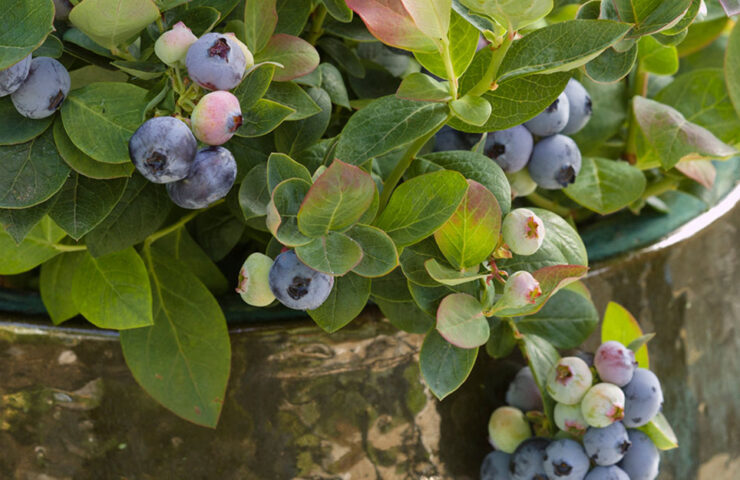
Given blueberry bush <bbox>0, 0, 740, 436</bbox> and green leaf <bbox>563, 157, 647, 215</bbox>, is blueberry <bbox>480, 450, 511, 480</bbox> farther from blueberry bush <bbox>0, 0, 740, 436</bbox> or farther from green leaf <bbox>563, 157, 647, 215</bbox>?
green leaf <bbox>563, 157, 647, 215</bbox>

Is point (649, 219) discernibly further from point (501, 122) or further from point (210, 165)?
point (210, 165)

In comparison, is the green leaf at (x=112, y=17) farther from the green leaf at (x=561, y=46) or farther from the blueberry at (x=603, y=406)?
the blueberry at (x=603, y=406)

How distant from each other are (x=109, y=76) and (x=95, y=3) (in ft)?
0.30

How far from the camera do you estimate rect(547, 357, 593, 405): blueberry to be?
0.47m

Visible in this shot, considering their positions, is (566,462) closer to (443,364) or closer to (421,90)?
(443,364)

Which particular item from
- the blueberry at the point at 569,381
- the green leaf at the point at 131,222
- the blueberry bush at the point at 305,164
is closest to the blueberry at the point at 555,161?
the blueberry bush at the point at 305,164

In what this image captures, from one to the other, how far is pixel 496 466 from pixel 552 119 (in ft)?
0.68

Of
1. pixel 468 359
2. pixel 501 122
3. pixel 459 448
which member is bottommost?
pixel 459 448

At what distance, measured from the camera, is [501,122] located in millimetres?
388

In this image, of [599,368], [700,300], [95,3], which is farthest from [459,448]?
[95,3]

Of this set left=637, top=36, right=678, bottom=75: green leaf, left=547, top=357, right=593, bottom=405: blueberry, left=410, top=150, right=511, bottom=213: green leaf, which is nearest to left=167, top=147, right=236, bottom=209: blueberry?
left=410, top=150, right=511, bottom=213: green leaf

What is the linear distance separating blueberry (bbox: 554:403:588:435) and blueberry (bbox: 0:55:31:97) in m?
0.32

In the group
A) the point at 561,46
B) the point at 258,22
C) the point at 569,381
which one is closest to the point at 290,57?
the point at 258,22

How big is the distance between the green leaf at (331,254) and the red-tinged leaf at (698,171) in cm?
29
